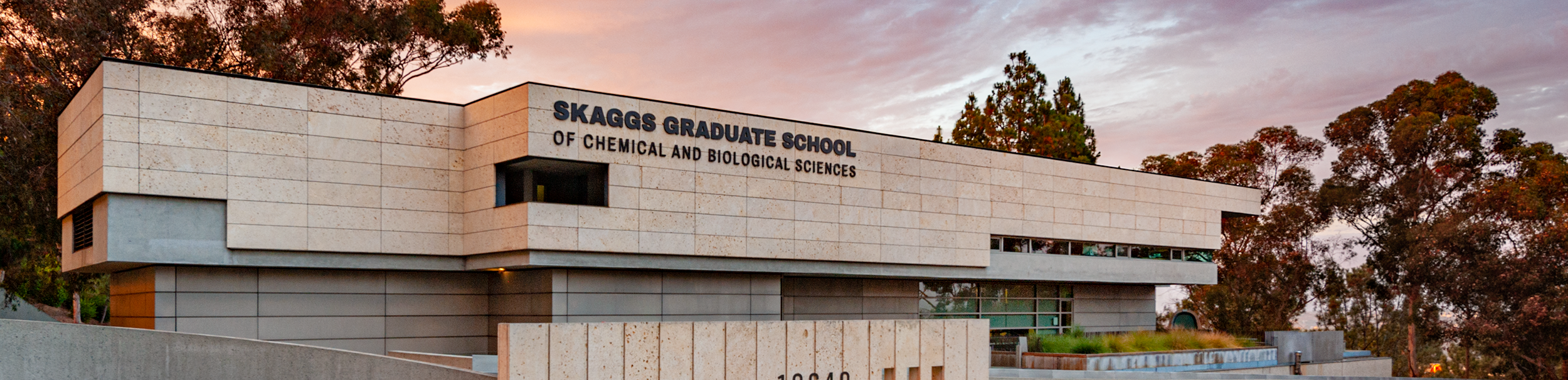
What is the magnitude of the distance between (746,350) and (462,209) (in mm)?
11723

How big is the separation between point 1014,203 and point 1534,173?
31601 millimetres

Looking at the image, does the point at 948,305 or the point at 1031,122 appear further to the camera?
the point at 1031,122

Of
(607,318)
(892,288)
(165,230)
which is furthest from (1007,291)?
(165,230)

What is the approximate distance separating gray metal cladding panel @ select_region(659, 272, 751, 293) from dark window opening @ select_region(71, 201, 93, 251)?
11.5 m

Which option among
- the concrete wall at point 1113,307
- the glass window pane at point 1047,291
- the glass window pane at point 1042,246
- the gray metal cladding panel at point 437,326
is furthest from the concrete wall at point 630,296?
the concrete wall at point 1113,307

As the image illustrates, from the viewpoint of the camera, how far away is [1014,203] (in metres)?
31.8

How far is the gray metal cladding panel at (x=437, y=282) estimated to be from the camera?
78.2 feet

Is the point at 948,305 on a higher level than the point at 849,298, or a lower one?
lower

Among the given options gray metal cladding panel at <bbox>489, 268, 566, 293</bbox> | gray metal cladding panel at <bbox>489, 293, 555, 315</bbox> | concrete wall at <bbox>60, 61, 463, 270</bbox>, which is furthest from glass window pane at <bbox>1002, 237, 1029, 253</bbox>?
concrete wall at <bbox>60, 61, 463, 270</bbox>

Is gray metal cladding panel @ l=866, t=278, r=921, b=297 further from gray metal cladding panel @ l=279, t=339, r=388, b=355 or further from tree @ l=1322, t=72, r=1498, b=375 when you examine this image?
tree @ l=1322, t=72, r=1498, b=375

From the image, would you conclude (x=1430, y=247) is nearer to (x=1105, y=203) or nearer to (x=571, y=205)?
(x=1105, y=203)

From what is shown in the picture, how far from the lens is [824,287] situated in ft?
97.6

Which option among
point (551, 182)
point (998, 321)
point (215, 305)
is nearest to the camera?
point (215, 305)

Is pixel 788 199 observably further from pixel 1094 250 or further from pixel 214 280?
pixel 1094 250
